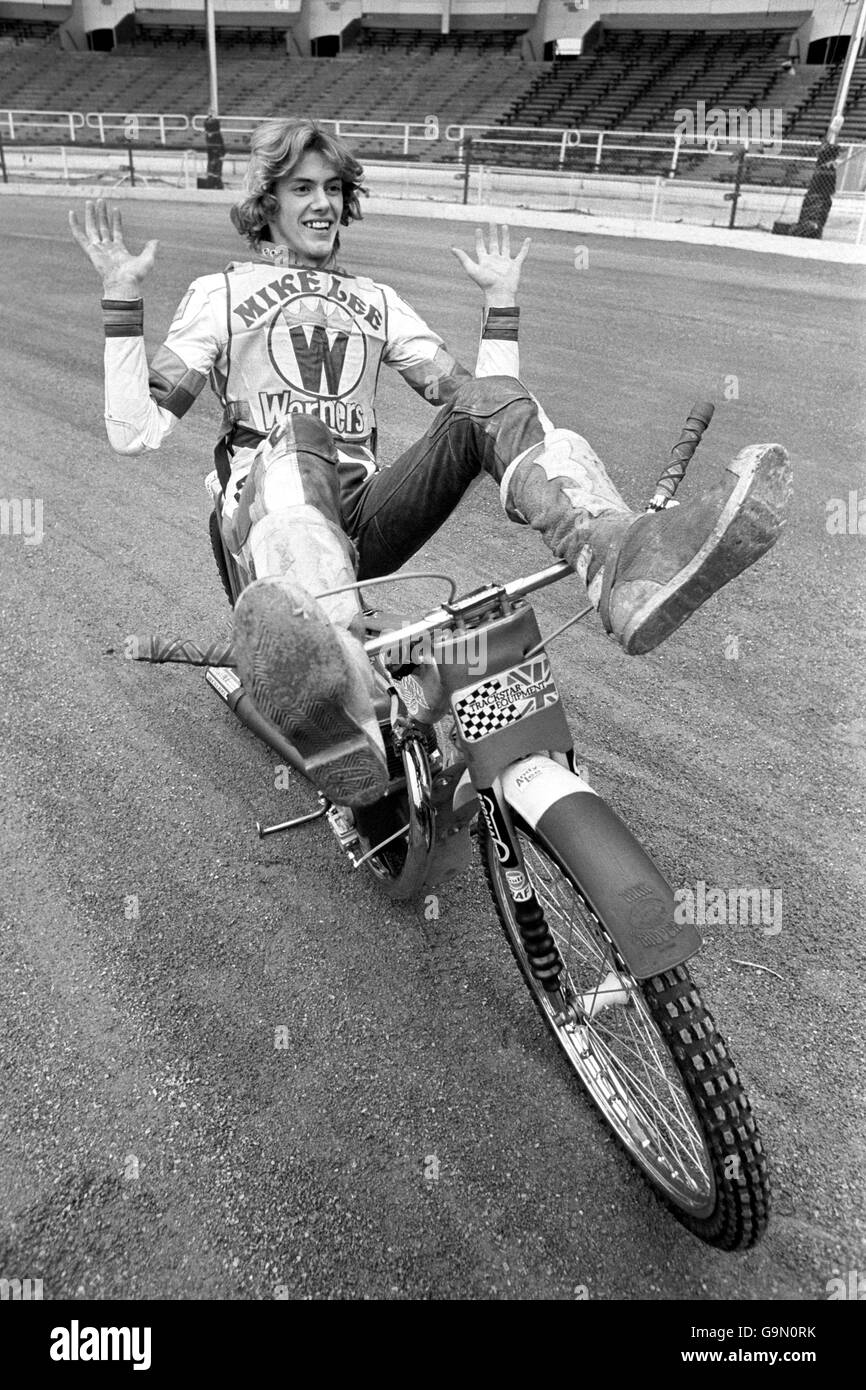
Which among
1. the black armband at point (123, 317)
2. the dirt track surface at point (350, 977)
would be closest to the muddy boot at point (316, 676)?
the dirt track surface at point (350, 977)

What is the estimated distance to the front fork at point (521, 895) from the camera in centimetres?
192

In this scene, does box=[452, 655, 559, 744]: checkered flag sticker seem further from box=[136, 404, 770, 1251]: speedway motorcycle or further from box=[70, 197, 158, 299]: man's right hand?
box=[70, 197, 158, 299]: man's right hand

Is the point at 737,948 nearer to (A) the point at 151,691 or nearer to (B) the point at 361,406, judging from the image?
(B) the point at 361,406

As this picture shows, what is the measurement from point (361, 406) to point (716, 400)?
5.43 meters

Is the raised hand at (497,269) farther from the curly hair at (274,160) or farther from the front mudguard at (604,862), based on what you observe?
the front mudguard at (604,862)

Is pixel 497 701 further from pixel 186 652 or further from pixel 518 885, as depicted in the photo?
pixel 186 652

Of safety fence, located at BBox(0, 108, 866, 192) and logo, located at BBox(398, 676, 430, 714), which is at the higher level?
safety fence, located at BBox(0, 108, 866, 192)

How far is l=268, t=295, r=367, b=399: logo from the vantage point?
268 cm

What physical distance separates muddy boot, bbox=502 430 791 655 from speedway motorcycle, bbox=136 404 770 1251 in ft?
0.33

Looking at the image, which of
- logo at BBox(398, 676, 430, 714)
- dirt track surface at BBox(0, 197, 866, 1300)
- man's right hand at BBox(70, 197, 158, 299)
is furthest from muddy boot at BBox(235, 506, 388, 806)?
man's right hand at BBox(70, 197, 158, 299)

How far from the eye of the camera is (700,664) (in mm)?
3920

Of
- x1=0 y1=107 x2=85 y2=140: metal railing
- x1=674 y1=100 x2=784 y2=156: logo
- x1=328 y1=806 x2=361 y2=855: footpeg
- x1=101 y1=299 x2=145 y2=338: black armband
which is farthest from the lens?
x1=674 y1=100 x2=784 y2=156: logo

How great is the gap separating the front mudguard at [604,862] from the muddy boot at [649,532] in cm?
33

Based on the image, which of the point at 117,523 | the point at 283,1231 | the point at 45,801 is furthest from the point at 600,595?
the point at 117,523
